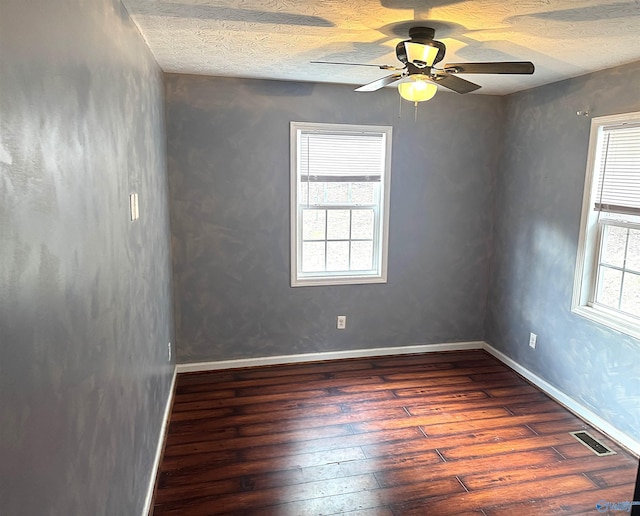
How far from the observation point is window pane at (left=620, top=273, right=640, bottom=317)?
2854 millimetres

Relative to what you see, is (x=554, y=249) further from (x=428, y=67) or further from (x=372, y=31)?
(x=372, y=31)

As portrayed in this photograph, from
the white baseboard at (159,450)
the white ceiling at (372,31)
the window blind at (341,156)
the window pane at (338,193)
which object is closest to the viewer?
the white ceiling at (372,31)

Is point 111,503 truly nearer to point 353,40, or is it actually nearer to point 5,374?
point 5,374

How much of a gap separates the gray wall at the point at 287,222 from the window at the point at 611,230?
1089 millimetres

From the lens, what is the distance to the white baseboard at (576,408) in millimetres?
2796

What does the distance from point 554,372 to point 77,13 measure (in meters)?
3.67

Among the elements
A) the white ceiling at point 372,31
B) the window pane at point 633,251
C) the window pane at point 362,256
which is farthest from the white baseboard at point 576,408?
the white ceiling at point 372,31

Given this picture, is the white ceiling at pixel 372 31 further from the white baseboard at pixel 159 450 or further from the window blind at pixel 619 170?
the white baseboard at pixel 159 450

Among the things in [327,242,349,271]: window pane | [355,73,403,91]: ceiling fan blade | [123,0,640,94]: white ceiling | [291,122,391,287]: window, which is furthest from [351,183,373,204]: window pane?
[355,73,403,91]: ceiling fan blade

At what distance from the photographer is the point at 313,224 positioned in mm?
3850

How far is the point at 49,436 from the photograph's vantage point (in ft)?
3.18

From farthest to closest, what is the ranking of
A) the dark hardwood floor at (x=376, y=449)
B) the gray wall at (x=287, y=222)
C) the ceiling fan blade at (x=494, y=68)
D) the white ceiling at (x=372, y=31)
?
the gray wall at (x=287, y=222)
the dark hardwood floor at (x=376, y=449)
the ceiling fan blade at (x=494, y=68)
the white ceiling at (x=372, y=31)

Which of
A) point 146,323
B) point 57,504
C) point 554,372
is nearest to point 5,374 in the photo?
Answer: point 57,504

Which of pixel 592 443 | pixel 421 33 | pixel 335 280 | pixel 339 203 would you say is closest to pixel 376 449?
pixel 592 443
